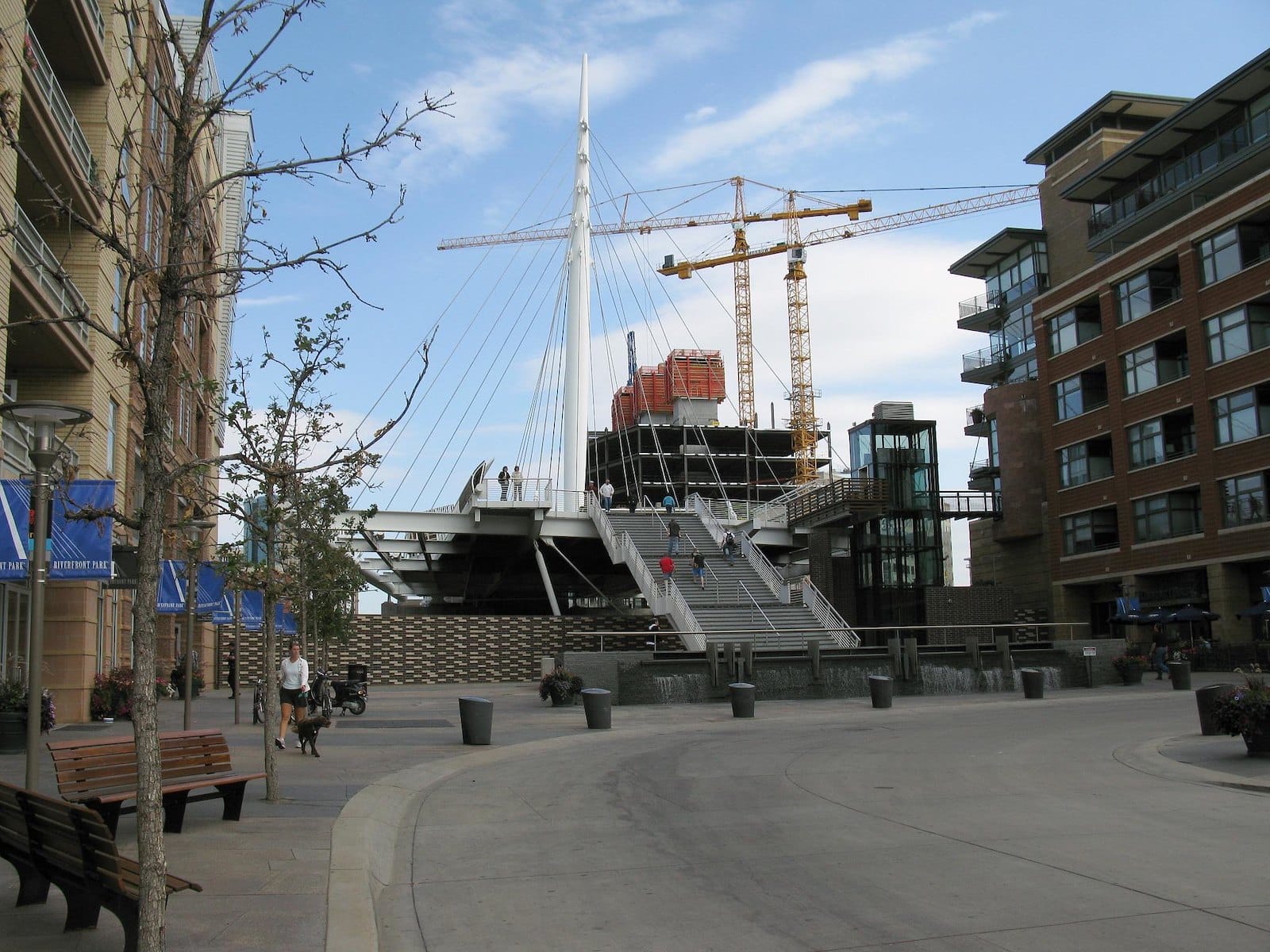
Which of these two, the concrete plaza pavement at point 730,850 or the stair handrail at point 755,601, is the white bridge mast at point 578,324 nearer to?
the stair handrail at point 755,601

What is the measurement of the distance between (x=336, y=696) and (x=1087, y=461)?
4185 centimetres

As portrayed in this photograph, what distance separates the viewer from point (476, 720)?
1991cm

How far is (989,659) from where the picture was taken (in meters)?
36.1

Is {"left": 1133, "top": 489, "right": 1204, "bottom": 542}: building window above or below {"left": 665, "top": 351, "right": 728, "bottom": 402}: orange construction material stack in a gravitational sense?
below

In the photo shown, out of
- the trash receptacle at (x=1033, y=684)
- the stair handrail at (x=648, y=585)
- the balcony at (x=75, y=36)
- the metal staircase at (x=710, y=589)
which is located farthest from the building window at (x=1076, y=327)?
the balcony at (x=75, y=36)

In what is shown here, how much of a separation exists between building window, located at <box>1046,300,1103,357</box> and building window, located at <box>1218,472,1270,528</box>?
38.9 feet

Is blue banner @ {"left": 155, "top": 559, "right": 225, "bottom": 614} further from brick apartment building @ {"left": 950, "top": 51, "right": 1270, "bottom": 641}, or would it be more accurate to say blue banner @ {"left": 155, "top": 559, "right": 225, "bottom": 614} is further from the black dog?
brick apartment building @ {"left": 950, "top": 51, "right": 1270, "bottom": 641}

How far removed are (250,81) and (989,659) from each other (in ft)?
109

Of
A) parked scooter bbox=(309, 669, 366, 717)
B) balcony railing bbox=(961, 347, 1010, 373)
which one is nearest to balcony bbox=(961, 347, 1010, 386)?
balcony railing bbox=(961, 347, 1010, 373)

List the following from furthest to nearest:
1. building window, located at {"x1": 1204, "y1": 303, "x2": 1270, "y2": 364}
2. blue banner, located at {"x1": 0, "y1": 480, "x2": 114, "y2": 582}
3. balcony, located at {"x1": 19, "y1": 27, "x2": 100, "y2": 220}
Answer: building window, located at {"x1": 1204, "y1": 303, "x2": 1270, "y2": 364} → balcony, located at {"x1": 19, "y1": 27, "x2": 100, "y2": 220} → blue banner, located at {"x1": 0, "y1": 480, "x2": 114, "y2": 582}

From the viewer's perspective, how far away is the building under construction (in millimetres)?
114938

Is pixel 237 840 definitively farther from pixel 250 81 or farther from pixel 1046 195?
pixel 1046 195

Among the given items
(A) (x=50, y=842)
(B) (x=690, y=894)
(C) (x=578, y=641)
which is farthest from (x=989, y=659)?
(A) (x=50, y=842)

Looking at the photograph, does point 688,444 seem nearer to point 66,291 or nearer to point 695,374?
point 695,374
